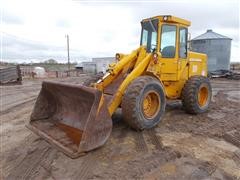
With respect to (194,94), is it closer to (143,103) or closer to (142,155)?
(143,103)

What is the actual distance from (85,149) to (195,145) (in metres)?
2.01

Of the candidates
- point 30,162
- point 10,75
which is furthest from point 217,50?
point 30,162

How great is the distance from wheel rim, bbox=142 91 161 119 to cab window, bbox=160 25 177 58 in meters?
1.20

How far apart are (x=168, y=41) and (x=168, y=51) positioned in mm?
238

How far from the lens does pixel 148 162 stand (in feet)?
Result: 11.7

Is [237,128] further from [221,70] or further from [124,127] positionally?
[221,70]

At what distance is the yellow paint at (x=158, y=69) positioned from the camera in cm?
481

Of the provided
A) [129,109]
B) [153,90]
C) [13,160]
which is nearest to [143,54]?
[153,90]

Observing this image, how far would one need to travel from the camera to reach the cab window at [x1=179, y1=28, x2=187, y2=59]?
593 centimetres

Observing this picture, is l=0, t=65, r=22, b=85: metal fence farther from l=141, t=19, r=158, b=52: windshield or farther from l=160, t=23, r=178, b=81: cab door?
l=160, t=23, r=178, b=81: cab door

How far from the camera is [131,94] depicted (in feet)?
14.4

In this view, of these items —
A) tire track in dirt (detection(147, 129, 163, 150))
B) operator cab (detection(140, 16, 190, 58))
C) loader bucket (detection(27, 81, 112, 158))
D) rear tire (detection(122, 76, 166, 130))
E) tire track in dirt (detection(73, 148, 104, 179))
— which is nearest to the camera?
tire track in dirt (detection(73, 148, 104, 179))

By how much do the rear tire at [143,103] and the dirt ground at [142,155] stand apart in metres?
0.27

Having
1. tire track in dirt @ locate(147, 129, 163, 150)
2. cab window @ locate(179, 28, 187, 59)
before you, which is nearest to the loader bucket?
tire track in dirt @ locate(147, 129, 163, 150)
